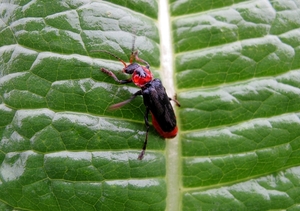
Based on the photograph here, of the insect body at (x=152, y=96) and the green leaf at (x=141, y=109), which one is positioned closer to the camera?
the green leaf at (x=141, y=109)

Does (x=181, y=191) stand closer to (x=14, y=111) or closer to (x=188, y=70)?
(x=188, y=70)

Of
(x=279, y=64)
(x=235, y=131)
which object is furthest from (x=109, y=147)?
(x=279, y=64)

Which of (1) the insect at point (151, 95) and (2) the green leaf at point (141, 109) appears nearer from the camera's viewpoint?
(2) the green leaf at point (141, 109)

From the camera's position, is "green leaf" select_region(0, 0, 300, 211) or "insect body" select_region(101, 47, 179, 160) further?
"insect body" select_region(101, 47, 179, 160)

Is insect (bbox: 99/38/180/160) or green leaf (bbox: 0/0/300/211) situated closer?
green leaf (bbox: 0/0/300/211)
